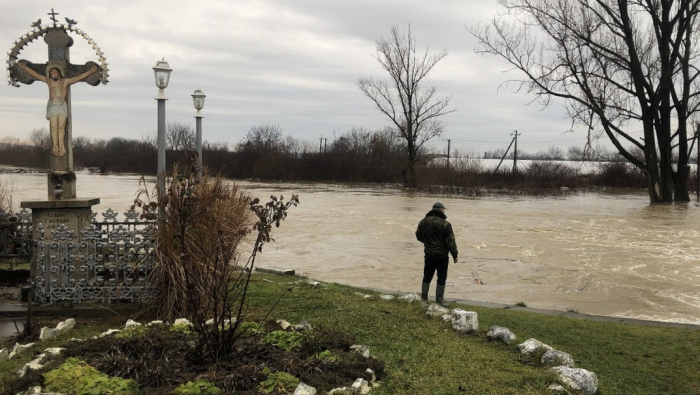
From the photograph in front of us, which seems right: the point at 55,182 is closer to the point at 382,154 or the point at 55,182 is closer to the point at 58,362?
the point at 58,362

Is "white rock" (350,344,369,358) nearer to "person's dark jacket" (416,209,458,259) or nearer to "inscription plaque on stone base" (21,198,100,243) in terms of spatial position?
"person's dark jacket" (416,209,458,259)

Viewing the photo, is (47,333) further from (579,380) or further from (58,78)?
(579,380)

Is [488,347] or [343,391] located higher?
[343,391]

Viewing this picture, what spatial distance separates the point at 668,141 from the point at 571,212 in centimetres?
872

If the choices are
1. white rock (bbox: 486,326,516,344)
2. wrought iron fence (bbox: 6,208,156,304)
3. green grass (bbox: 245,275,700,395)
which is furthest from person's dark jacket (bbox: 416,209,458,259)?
wrought iron fence (bbox: 6,208,156,304)

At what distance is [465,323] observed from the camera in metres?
6.40

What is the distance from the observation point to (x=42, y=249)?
7.46m

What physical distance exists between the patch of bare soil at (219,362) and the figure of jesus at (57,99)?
4320 mm

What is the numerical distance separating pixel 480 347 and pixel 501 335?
37 centimetres

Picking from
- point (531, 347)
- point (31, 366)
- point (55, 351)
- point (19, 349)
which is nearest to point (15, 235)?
point (19, 349)

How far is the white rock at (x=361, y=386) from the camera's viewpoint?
4.41m

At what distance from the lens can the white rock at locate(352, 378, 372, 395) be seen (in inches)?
173

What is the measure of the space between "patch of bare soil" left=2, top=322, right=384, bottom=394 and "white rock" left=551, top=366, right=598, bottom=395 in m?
1.51

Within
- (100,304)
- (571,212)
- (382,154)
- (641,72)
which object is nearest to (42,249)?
(100,304)
